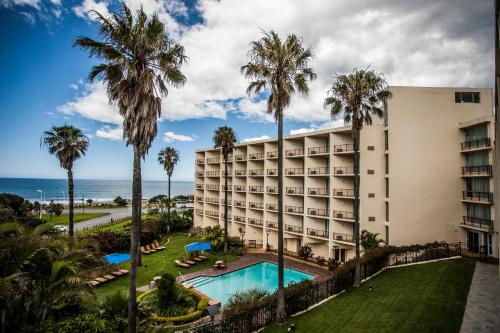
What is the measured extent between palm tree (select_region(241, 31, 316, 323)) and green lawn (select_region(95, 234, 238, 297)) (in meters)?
15.0

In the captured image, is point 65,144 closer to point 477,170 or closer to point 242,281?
point 242,281

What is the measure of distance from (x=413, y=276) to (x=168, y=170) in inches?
1493

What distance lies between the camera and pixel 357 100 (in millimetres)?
19469

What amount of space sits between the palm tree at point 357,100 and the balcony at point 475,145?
39.8 ft

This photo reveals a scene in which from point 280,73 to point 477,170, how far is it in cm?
2267

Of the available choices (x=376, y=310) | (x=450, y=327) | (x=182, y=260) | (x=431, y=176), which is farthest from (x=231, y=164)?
(x=450, y=327)

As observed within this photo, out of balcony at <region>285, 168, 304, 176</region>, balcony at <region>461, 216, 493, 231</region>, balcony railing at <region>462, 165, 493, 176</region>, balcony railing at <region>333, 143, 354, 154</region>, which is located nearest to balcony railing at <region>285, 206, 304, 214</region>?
balcony at <region>285, 168, 304, 176</region>

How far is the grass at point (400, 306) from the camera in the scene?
512 inches

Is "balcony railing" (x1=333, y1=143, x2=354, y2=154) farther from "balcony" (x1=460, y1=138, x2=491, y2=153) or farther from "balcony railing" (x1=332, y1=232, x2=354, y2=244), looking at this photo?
"balcony" (x1=460, y1=138, x2=491, y2=153)

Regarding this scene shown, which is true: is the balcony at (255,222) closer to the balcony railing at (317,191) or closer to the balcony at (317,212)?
the balcony at (317,212)

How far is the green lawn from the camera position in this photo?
2263cm

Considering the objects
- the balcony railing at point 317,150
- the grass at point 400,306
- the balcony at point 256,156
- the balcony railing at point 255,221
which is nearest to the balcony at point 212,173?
the balcony at point 256,156

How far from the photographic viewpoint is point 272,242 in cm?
3719

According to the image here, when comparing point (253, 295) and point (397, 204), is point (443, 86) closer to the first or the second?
point (397, 204)
